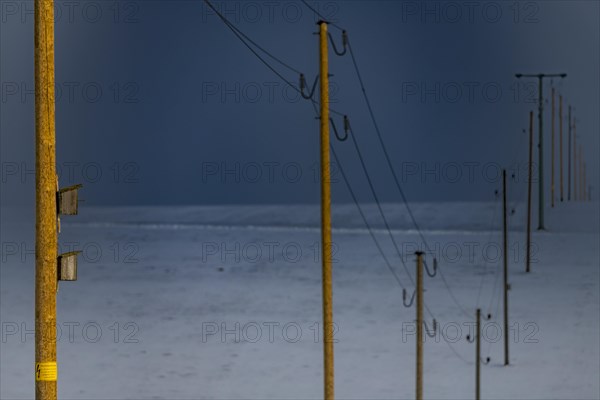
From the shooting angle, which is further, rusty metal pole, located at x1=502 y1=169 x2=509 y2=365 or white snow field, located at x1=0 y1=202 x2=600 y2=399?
white snow field, located at x1=0 y1=202 x2=600 y2=399

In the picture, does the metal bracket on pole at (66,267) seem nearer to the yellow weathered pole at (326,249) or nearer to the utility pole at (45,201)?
the utility pole at (45,201)

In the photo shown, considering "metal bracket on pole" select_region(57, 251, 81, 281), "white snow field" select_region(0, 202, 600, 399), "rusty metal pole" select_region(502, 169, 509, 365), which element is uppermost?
"metal bracket on pole" select_region(57, 251, 81, 281)

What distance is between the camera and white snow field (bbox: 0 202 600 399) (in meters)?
49.6

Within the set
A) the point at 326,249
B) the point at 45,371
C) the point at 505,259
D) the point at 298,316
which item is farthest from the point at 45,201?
the point at 298,316

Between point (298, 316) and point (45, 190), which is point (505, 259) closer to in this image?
point (298, 316)

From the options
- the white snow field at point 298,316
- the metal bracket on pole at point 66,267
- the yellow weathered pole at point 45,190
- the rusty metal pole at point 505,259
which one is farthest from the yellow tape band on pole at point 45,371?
the white snow field at point 298,316

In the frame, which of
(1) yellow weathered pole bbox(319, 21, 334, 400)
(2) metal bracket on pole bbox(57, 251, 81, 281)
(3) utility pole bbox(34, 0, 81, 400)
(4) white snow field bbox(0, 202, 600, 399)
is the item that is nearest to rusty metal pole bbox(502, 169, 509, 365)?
(4) white snow field bbox(0, 202, 600, 399)

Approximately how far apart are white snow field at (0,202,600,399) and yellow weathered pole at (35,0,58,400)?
104 feet

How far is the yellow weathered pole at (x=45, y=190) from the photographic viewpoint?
14.6 meters

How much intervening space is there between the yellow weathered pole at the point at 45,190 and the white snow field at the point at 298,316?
3165 cm

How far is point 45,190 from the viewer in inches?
574

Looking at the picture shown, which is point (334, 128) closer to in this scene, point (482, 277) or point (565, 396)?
point (565, 396)

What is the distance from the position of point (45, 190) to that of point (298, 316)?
174 ft

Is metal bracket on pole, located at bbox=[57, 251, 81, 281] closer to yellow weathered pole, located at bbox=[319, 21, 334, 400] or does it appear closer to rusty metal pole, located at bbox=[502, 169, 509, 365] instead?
yellow weathered pole, located at bbox=[319, 21, 334, 400]
